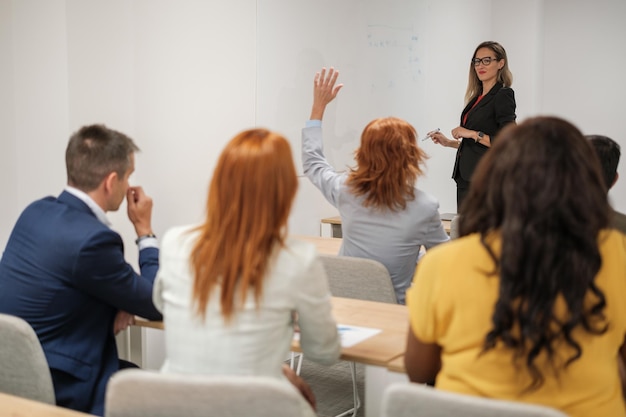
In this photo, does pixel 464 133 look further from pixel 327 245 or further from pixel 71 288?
pixel 71 288

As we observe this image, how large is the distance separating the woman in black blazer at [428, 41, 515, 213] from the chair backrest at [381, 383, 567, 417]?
342cm

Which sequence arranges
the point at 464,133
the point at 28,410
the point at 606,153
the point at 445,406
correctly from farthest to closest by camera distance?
the point at 464,133, the point at 606,153, the point at 28,410, the point at 445,406

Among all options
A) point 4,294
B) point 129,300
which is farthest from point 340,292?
point 4,294

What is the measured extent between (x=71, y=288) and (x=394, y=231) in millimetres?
1343

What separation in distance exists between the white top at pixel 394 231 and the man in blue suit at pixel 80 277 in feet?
3.41

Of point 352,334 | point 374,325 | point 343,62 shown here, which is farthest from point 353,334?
point 343,62

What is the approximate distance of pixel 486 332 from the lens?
149cm

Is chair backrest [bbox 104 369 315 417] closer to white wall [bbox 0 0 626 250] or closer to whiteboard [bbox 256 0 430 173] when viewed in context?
white wall [bbox 0 0 626 250]

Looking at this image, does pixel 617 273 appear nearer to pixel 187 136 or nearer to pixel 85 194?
pixel 85 194

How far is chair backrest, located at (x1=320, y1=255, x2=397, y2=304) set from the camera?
109 inches

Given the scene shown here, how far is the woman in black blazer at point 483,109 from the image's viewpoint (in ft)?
15.1

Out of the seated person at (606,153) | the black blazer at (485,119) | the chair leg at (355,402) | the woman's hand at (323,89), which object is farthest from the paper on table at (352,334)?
the black blazer at (485,119)

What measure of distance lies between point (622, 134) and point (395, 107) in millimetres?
1989

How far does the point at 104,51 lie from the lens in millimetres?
3510
